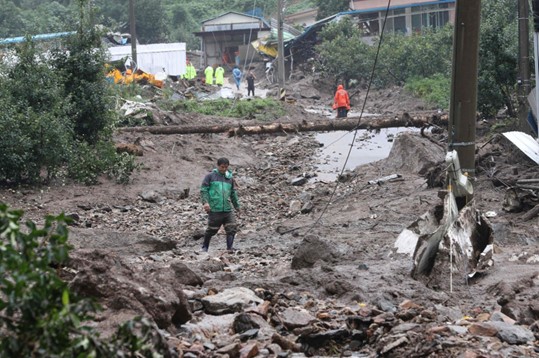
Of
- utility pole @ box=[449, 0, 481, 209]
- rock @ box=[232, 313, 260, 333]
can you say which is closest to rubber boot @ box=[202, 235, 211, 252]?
utility pole @ box=[449, 0, 481, 209]

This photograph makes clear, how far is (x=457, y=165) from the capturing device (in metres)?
10.1

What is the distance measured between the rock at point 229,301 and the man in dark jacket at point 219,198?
15.5ft

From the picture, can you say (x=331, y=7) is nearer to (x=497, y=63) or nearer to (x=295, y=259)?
(x=497, y=63)

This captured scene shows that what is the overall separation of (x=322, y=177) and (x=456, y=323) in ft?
46.0

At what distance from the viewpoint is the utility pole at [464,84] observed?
10148mm

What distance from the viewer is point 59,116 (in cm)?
1828

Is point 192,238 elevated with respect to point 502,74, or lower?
lower

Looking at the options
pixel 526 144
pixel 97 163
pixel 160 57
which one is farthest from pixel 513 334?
pixel 160 57

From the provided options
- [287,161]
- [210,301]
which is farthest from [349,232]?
[287,161]

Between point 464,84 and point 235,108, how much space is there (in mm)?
21616

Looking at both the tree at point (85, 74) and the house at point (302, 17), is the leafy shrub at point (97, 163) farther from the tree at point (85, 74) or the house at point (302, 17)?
the house at point (302, 17)

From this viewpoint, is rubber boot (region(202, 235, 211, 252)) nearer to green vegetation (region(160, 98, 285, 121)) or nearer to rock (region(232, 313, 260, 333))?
rock (region(232, 313, 260, 333))

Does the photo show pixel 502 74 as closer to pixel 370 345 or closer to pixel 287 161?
pixel 287 161

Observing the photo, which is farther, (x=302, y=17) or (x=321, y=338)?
(x=302, y=17)
